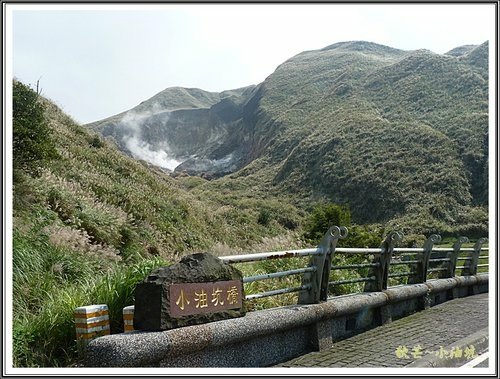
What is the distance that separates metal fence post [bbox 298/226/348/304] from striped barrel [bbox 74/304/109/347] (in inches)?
107

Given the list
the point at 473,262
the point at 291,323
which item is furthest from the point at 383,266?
the point at 473,262

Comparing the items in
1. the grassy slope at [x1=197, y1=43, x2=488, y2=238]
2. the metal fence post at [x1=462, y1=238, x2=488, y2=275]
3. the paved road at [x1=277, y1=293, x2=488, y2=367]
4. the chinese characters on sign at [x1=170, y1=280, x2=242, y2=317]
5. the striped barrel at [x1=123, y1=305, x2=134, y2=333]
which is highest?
the grassy slope at [x1=197, y1=43, x2=488, y2=238]

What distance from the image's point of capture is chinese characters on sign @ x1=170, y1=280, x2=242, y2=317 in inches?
201

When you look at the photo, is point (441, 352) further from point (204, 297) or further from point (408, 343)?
point (204, 297)

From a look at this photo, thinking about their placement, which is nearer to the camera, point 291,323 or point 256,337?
point 256,337

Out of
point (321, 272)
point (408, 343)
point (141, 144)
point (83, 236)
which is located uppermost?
point (141, 144)

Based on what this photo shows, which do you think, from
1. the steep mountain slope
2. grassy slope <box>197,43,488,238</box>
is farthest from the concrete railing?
the steep mountain slope

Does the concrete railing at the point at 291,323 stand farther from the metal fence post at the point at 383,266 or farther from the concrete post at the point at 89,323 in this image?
the concrete post at the point at 89,323

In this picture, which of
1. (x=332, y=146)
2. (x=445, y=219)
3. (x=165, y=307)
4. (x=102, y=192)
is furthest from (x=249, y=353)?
(x=332, y=146)

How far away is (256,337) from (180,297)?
3.46ft

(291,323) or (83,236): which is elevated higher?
(83,236)

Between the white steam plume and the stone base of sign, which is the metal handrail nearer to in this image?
the stone base of sign

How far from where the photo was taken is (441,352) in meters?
6.29

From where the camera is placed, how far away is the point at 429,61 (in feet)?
265
